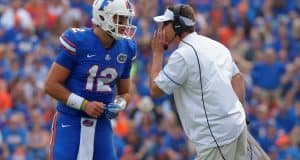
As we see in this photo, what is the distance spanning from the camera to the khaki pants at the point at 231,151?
835 centimetres

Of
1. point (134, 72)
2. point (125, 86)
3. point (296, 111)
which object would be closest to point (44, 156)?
point (134, 72)

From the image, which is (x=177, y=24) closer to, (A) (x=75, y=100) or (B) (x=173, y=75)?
(B) (x=173, y=75)

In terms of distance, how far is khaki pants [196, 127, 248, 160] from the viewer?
8.35 metres

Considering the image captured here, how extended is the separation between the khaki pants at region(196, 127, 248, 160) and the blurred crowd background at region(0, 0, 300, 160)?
18.7ft

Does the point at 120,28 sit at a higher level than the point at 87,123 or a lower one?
higher

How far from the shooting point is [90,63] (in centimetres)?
838

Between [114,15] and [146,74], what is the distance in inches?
331

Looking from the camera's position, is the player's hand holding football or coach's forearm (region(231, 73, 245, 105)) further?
coach's forearm (region(231, 73, 245, 105))

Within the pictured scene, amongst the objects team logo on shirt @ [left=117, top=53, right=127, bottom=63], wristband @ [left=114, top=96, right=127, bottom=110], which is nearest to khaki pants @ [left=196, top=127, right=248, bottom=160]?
wristband @ [left=114, top=96, right=127, bottom=110]

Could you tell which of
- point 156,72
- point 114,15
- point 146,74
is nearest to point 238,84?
point 156,72

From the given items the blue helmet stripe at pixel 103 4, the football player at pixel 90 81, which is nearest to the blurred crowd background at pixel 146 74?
the football player at pixel 90 81

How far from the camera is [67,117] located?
335 inches

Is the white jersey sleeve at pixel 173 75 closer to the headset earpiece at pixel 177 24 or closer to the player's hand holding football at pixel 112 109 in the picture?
the headset earpiece at pixel 177 24

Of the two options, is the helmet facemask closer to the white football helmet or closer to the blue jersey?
the white football helmet
